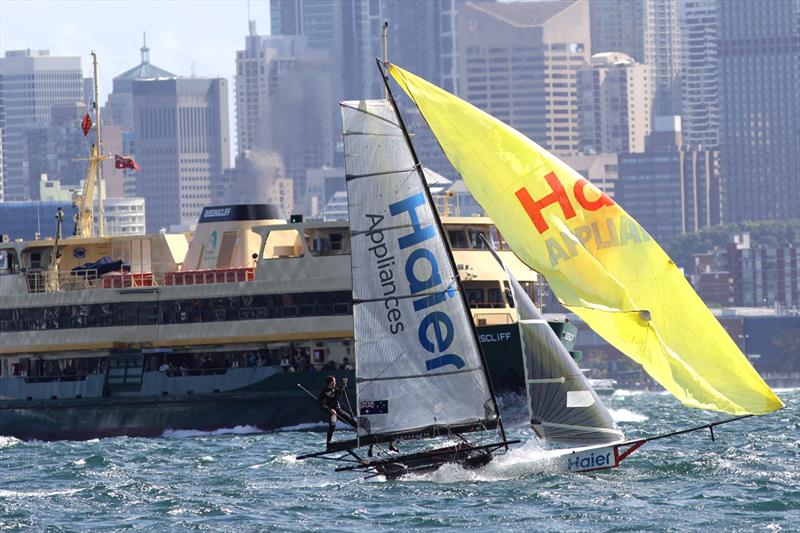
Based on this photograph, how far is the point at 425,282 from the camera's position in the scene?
106 feet

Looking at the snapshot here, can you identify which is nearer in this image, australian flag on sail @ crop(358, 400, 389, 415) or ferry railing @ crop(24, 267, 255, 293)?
australian flag on sail @ crop(358, 400, 389, 415)

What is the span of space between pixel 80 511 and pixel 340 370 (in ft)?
70.0

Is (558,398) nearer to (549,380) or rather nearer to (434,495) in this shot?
(549,380)

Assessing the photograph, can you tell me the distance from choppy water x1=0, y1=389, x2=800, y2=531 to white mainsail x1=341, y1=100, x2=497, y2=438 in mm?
1212

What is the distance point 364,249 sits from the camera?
1275 inches

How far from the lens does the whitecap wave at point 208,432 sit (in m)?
52.5

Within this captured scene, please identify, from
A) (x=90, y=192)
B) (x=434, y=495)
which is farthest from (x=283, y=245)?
(x=434, y=495)

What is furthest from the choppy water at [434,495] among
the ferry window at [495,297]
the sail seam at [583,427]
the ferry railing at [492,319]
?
the ferry window at [495,297]

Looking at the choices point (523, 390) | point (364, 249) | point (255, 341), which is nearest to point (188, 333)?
point (255, 341)

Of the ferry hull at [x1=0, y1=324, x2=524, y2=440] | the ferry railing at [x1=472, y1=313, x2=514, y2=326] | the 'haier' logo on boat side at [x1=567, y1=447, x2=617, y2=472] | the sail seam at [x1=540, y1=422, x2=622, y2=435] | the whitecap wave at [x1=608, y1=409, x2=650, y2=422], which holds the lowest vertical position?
the whitecap wave at [x1=608, y1=409, x2=650, y2=422]

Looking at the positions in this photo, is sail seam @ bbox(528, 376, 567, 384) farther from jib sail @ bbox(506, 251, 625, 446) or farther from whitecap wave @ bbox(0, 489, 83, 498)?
whitecap wave @ bbox(0, 489, 83, 498)

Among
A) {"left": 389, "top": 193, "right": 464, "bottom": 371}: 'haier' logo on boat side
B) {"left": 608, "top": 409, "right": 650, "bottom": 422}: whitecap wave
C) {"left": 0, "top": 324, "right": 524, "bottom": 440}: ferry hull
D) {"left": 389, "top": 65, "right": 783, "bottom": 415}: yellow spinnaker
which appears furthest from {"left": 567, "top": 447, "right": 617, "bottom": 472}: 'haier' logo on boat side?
{"left": 608, "top": 409, "right": 650, "bottom": 422}: whitecap wave

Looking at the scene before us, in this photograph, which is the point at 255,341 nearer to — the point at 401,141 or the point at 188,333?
the point at 188,333

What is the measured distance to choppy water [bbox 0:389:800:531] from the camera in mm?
28875
